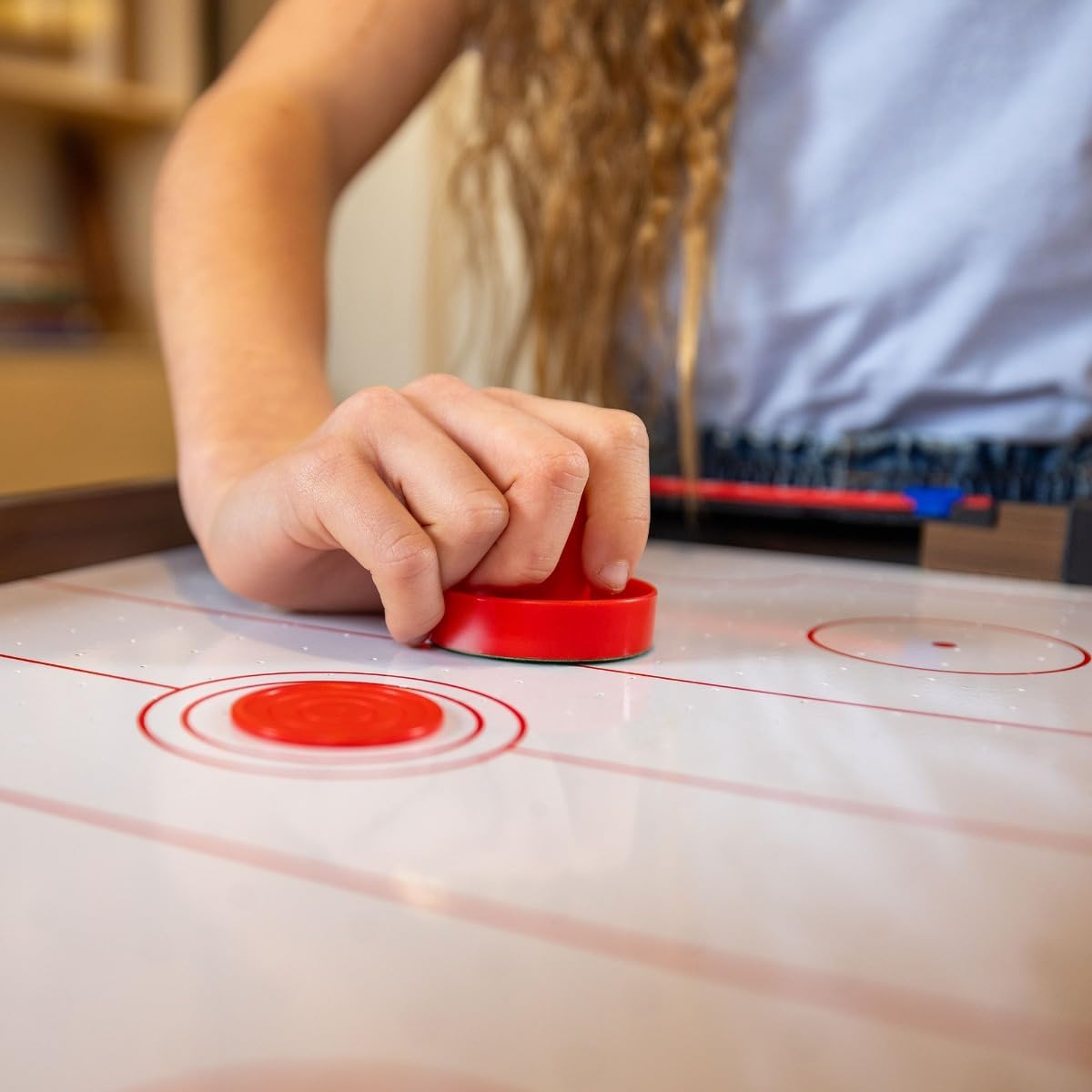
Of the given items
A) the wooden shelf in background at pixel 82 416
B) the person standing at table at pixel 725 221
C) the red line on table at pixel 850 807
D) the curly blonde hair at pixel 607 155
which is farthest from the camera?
the wooden shelf in background at pixel 82 416

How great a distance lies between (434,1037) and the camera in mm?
257

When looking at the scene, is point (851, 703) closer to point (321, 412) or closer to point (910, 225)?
point (321, 412)

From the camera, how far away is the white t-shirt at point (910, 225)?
93 centimetres

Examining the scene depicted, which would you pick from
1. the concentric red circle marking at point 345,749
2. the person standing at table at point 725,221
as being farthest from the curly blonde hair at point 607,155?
the concentric red circle marking at point 345,749

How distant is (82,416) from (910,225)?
6.51 ft

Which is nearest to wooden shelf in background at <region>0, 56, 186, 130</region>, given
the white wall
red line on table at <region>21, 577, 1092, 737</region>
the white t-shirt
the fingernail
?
the white wall

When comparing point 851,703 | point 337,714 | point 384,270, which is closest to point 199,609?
point 337,714

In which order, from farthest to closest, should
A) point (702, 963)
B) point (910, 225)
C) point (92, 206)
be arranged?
point (92, 206)
point (910, 225)
point (702, 963)

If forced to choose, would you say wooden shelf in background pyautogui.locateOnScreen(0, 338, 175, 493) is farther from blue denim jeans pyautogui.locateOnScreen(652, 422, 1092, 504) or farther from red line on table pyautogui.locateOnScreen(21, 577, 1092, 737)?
red line on table pyautogui.locateOnScreen(21, 577, 1092, 737)

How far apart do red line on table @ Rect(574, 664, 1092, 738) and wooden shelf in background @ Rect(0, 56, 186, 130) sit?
7.69ft

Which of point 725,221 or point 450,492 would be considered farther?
point 725,221

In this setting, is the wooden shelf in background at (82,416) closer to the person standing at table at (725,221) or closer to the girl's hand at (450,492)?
the person standing at table at (725,221)

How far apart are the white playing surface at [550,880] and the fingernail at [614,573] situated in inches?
2.0

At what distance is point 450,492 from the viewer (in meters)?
0.56
